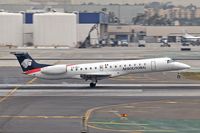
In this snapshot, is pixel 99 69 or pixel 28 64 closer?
pixel 99 69

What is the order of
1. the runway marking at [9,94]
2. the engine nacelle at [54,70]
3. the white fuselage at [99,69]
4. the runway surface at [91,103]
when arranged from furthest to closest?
the white fuselage at [99,69]
the engine nacelle at [54,70]
the runway marking at [9,94]
the runway surface at [91,103]

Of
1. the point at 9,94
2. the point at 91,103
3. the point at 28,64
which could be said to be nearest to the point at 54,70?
the point at 28,64

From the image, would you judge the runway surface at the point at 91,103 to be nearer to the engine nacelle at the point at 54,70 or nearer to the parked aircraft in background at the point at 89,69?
the parked aircraft in background at the point at 89,69

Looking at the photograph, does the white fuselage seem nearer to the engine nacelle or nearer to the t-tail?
the engine nacelle

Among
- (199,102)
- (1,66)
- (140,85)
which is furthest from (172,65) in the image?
(1,66)

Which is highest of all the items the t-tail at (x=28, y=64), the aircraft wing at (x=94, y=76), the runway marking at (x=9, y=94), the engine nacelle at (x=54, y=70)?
A: the t-tail at (x=28, y=64)

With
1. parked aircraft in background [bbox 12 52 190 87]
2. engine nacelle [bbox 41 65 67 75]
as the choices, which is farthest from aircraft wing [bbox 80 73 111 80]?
engine nacelle [bbox 41 65 67 75]

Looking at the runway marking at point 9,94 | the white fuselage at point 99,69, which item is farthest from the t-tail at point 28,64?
the runway marking at point 9,94

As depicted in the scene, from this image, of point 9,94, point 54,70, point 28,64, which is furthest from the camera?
point 28,64

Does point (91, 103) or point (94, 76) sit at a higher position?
point (94, 76)

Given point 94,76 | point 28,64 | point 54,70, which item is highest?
point 28,64

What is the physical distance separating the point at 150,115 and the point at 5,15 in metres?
145

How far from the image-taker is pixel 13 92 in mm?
59156

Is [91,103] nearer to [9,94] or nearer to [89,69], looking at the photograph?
[9,94]
